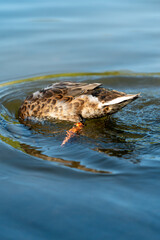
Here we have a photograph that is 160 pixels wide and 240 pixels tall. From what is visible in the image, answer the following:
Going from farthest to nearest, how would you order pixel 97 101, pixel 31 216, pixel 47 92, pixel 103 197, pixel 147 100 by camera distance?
1. pixel 147 100
2. pixel 47 92
3. pixel 97 101
4. pixel 103 197
5. pixel 31 216

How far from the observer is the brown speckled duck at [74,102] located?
17.1 feet

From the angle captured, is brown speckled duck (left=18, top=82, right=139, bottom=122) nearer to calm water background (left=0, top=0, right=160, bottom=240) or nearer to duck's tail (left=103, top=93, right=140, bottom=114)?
duck's tail (left=103, top=93, right=140, bottom=114)

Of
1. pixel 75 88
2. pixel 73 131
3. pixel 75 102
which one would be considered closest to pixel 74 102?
pixel 75 102

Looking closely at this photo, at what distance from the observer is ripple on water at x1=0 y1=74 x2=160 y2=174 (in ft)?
13.4

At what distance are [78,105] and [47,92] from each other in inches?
24.4

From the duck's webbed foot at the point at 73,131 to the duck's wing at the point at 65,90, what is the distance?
1.62 feet

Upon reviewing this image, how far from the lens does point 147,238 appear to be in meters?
2.69

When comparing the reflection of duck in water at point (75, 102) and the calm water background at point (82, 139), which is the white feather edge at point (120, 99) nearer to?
the reflection of duck in water at point (75, 102)

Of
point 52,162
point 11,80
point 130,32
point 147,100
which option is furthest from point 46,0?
point 52,162

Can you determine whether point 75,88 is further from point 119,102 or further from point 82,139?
point 82,139

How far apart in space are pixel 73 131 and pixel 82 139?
0.33 metres

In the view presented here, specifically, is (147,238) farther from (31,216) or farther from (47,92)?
(47,92)

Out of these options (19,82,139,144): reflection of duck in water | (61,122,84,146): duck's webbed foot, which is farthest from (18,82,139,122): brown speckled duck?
(61,122,84,146): duck's webbed foot

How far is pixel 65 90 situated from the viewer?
5508 mm
